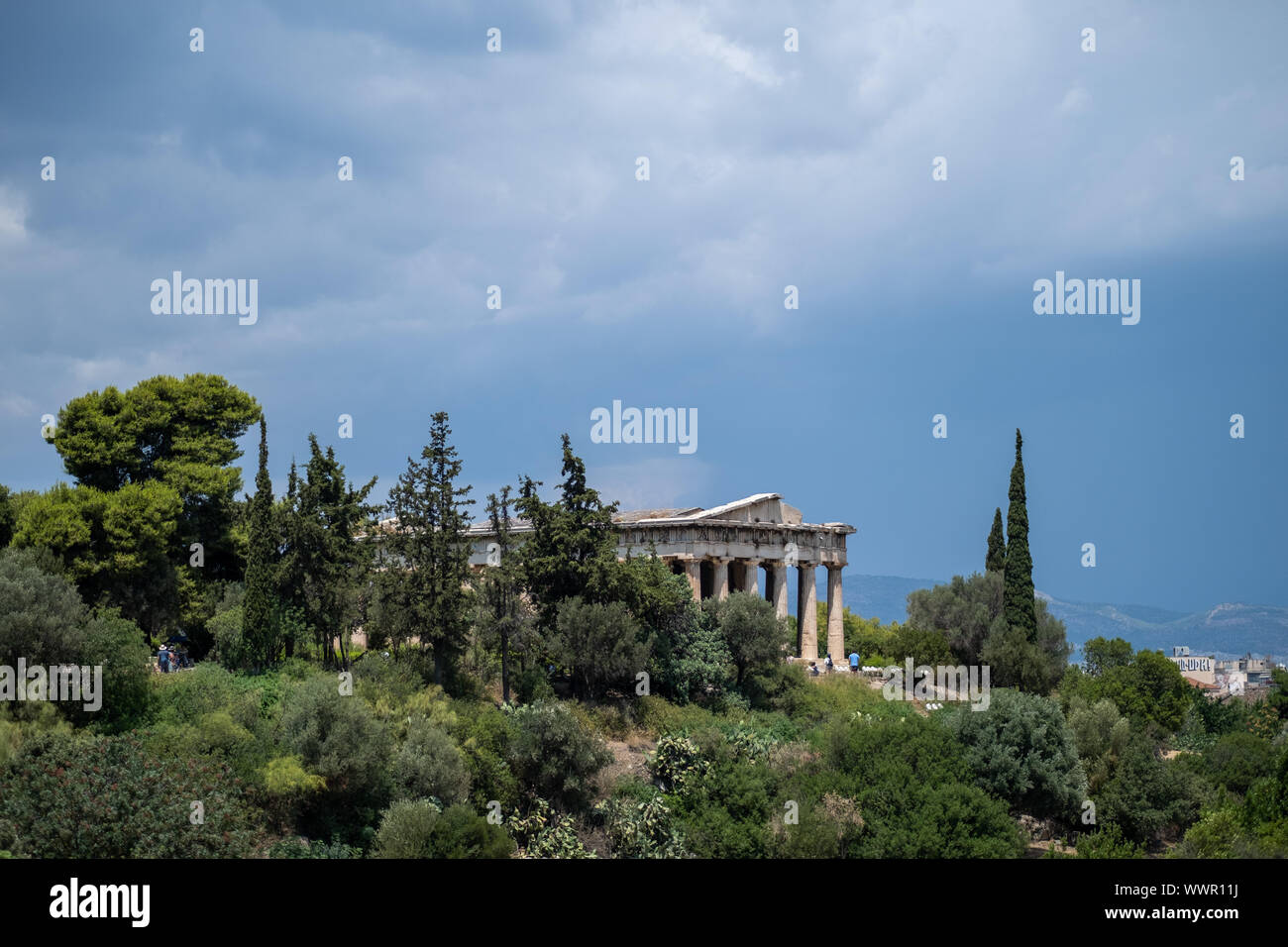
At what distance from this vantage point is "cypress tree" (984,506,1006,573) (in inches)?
2953

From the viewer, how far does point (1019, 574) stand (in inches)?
2714

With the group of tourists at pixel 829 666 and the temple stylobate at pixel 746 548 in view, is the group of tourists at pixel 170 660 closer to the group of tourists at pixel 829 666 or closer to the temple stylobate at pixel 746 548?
the temple stylobate at pixel 746 548

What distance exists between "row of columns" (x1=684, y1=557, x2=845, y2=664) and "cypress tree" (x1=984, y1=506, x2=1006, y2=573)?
9640 millimetres

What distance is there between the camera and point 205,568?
184 feet

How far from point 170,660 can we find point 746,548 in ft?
93.5

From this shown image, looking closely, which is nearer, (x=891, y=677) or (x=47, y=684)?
(x=47, y=684)

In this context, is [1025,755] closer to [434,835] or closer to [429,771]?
[429,771]

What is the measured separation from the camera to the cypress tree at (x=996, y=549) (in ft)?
246

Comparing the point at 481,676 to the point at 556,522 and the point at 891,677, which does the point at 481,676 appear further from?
the point at 891,677

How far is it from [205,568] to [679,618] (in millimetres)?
20417

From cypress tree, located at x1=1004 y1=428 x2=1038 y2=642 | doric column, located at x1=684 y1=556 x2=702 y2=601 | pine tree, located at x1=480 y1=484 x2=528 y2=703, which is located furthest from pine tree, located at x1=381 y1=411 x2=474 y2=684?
cypress tree, located at x1=1004 y1=428 x2=1038 y2=642

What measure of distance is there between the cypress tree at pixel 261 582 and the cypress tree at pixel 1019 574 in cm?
3870

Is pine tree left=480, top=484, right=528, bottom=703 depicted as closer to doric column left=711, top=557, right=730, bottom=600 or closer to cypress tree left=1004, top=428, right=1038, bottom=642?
doric column left=711, top=557, right=730, bottom=600
